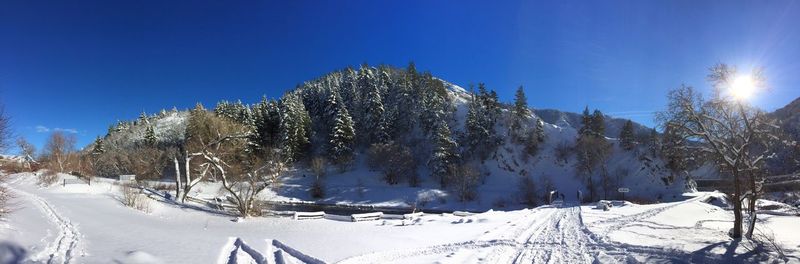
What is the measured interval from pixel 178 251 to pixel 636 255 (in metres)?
13.2

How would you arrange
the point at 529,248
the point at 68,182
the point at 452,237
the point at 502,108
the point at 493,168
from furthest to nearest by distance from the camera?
the point at 502,108
the point at 493,168
the point at 68,182
the point at 452,237
the point at 529,248

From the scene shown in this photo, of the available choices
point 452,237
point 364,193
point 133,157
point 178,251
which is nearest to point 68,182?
point 133,157

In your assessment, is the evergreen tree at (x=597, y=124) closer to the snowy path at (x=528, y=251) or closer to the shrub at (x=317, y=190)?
the shrub at (x=317, y=190)

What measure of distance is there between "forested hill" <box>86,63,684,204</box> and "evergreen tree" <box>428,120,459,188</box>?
0.16 metres

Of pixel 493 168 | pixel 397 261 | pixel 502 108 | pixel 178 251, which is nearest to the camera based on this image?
pixel 397 261

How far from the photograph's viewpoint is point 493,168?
67.9 m

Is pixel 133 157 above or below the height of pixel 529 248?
above

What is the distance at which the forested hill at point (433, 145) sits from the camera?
196 feet

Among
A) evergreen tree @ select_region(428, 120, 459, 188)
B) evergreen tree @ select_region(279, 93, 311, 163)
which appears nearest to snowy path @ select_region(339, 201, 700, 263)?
evergreen tree @ select_region(428, 120, 459, 188)

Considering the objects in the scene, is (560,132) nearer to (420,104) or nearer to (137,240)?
(420,104)

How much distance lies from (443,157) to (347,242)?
46.5 metres

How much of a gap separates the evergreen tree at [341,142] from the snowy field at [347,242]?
44.1 meters

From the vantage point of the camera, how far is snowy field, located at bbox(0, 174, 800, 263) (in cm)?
1095

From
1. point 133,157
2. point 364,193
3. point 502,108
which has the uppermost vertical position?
point 502,108
